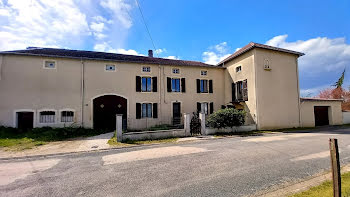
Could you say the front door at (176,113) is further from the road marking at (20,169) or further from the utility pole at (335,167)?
the utility pole at (335,167)

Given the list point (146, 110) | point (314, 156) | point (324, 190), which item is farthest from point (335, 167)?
point (146, 110)

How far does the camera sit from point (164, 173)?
4.72 metres

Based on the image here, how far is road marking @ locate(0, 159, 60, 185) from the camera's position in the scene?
15.5ft

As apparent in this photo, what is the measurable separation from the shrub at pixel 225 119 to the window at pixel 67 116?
11.7 metres

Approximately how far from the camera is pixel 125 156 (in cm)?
671

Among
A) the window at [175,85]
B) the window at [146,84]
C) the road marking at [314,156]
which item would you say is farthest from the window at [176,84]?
the road marking at [314,156]

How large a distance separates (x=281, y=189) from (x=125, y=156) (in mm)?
5428

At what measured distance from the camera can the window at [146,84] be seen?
16359mm

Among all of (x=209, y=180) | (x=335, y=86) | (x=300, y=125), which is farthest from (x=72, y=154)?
(x=335, y=86)

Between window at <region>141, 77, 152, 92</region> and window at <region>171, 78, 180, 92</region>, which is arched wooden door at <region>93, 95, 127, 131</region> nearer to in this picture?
window at <region>141, 77, 152, 92</region>

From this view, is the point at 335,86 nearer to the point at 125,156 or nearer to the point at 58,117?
the point at 125,156

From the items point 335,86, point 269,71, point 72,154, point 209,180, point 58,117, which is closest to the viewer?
point 209,180

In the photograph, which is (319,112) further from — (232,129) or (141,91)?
(141,91)

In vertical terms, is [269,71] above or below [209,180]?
above
